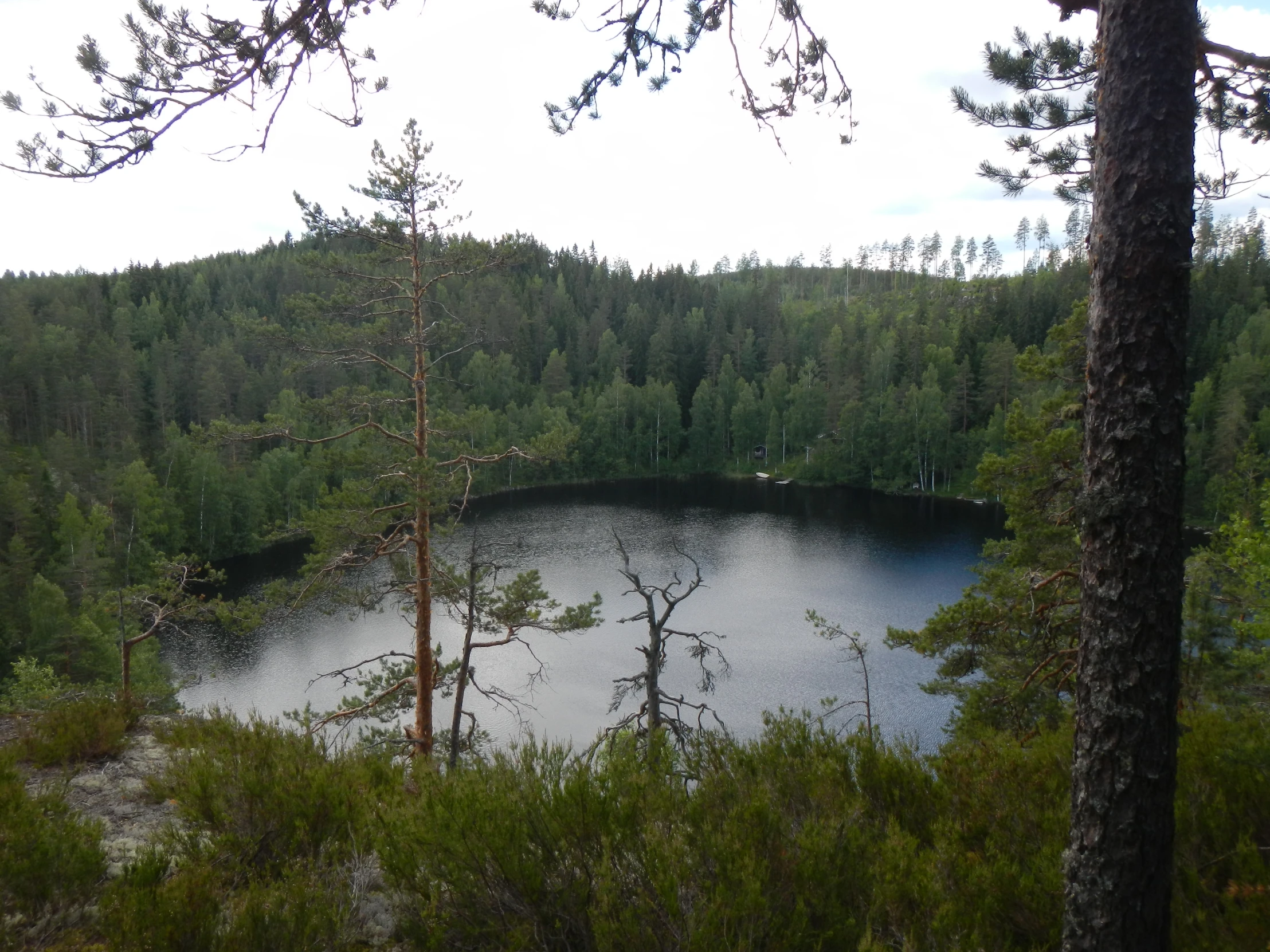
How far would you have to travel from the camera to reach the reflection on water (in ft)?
59.5

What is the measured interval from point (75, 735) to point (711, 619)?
20.3 meters

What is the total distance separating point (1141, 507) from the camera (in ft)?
7.41

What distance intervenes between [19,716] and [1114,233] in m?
7.74

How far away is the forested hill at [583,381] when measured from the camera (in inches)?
1331

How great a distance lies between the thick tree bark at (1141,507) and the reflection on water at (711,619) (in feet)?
25.5

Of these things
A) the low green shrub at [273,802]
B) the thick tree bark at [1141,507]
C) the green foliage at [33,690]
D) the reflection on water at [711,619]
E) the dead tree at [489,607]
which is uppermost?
the thick tree bark at [1141,507]

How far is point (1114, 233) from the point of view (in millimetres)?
2344

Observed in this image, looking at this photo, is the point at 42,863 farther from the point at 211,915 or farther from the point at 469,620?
the point at 469,620

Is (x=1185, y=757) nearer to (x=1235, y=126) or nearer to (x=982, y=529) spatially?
(x=1235, y=126)

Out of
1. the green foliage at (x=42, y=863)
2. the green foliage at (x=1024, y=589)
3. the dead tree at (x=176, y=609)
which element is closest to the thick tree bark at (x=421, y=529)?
the dead tree at (x=176, y=609)

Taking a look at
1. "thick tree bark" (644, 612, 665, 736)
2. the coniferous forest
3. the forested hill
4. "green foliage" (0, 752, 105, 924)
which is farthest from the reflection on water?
the forested hill

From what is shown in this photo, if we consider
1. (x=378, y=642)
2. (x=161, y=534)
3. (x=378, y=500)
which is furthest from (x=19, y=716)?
(x=161, y=534)

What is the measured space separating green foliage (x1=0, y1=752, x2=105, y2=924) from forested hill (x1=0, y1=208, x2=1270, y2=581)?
23781 mm

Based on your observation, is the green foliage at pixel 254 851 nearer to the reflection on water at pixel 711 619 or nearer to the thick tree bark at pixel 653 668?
the thick tree bark at pixel 653 668
